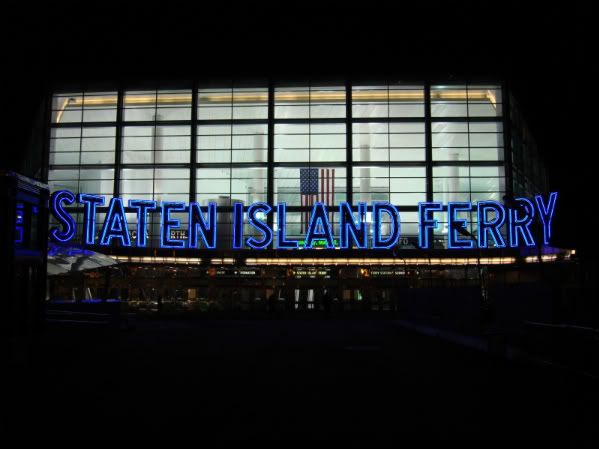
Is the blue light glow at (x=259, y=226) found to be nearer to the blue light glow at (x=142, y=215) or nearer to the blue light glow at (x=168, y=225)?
the blue light glow at (x=168, y=225)

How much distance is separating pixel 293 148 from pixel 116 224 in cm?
1720

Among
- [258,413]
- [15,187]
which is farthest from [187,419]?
[15,187]

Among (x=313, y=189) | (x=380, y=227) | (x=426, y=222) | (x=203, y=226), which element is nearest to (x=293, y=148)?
(x=313, y=189)

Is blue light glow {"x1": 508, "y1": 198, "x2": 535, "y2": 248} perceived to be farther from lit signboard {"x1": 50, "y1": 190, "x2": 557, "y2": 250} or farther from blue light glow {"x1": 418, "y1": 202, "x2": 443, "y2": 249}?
blue light glow {"x1": 418, "y1": 202, "x2": 443, "y2": 249}

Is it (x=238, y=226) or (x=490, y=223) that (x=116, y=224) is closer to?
(x=238, y=226)

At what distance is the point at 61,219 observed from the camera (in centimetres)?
5875

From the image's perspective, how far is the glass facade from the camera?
2518 inches

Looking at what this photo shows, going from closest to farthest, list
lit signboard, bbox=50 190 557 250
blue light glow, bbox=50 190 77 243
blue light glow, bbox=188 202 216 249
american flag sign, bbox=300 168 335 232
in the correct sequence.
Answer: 1. blue light glow, bbox=50 190 77 243
2. lit signboard, bbox=50 190 557 250
3. blue light glow, bbox=188 202 216 249
4. american flag sign, bbox=300 168 335 232

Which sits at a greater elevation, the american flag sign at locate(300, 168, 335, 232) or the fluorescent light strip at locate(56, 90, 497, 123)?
the fluorescent light strip at locate(56, 90, 497, 123)

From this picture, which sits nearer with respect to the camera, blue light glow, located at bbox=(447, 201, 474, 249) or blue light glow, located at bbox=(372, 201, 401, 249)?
blue light glow, located at bbox=(447, 201, 474, 249)

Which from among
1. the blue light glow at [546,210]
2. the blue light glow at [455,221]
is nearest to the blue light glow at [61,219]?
the blue light glow at [455,221]

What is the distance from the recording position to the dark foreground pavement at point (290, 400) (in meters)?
8.41

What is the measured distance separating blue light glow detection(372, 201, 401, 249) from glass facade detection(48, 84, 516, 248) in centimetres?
173

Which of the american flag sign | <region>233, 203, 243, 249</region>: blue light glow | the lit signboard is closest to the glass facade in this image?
the american flag sign
